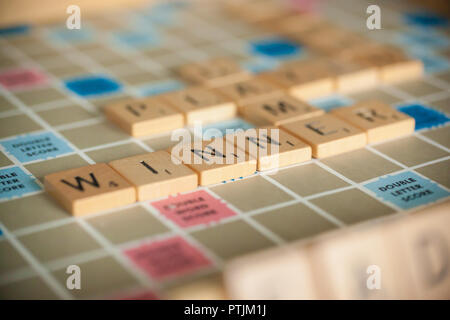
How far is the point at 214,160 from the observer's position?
1428 millimetres

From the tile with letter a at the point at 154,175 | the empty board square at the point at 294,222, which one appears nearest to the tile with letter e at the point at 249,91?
the tile with letter a at the point at 154,175

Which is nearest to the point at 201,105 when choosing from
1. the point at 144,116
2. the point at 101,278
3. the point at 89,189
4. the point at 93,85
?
the point at 144,116

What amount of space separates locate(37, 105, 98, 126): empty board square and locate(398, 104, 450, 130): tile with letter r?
862 millimetres

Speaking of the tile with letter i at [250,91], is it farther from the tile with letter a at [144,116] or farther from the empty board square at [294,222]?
the empty board square at [294,222]

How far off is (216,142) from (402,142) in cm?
48

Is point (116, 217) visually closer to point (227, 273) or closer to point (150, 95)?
point (227, 273)

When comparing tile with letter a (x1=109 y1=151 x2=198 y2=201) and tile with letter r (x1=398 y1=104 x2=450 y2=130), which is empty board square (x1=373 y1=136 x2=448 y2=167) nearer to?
tile with letter r (x1=398 y1=104 x2=450 y2=130)

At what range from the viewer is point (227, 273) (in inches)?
43.4

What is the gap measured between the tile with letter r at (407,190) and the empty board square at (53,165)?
0.66m

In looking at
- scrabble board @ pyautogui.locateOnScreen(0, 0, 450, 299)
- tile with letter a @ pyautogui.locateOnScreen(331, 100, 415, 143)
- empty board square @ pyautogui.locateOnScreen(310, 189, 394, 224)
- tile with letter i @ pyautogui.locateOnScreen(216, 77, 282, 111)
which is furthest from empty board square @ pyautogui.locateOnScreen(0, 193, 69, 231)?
tile with letter a @ pyautogui.locateOnScreen(331, 100, 415, 143)

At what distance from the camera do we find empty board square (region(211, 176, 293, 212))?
1341mm

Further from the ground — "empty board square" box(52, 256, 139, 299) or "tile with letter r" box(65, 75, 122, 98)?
"tile with letter r" box(65, 75, 122, 98)

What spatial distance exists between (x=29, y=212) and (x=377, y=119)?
2.91 ft
